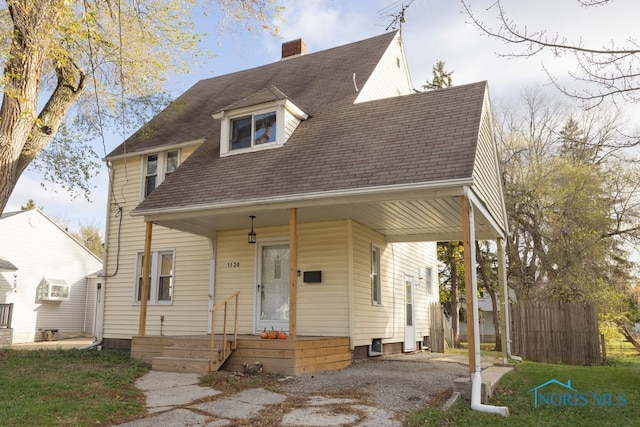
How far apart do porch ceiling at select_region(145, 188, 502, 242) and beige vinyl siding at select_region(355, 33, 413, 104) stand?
2923 millimetres

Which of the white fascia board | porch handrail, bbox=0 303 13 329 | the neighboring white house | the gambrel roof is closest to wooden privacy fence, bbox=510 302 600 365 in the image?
the gambrel roof

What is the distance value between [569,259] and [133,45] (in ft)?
54.0

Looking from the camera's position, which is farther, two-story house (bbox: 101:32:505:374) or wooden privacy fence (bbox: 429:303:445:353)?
wooden privacy fence (bbox: 429:303:445:353)

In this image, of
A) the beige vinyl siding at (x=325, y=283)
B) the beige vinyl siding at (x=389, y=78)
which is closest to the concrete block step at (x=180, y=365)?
the beige vinyl siding at (x=325, y=283)

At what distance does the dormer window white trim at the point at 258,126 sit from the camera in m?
10.7

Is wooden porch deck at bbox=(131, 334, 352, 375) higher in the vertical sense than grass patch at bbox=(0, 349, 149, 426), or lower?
higher

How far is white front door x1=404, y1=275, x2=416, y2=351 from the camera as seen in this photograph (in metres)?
13.2

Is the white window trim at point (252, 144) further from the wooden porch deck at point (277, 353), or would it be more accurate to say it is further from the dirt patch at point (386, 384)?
the dirt patch at point (386, 384)

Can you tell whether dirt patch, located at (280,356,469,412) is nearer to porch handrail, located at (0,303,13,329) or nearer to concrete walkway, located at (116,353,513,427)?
concrete walkway, located at (116,353,513,427)

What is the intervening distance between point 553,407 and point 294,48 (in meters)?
13.8

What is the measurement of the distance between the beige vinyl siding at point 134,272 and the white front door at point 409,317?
204 inches

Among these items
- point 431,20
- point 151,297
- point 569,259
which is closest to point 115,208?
point 151,297

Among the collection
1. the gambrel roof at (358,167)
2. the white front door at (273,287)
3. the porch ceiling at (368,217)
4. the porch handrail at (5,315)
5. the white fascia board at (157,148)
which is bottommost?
the porch handrail at (5,315)

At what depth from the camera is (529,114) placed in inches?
939
